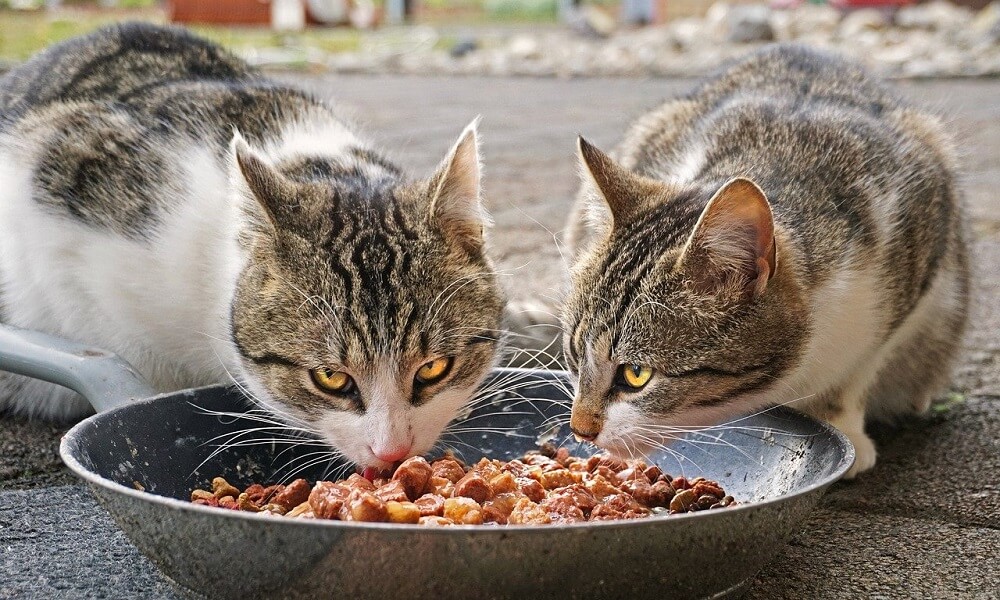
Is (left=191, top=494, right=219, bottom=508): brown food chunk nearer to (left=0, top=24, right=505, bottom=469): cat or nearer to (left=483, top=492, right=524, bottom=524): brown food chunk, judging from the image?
(left=0, top=24, right=505, bottom=469): cat

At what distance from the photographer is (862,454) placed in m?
2.38

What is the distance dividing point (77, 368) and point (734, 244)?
1252mm

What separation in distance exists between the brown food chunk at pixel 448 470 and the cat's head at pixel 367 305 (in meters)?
0.07

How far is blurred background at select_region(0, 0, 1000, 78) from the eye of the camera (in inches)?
438

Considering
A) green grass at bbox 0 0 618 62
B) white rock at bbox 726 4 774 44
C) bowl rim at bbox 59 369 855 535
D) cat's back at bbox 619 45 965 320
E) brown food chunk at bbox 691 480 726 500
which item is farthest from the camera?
white rock at bbox 726 4 774 44

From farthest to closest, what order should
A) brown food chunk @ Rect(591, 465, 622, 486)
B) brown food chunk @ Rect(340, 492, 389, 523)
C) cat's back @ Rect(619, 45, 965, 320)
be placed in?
cat's back @ Rect(619, 45, 965, 320)
brown food chunk @ Rect(591, 465, 622, 486)
brown food chunk @ Rect(340, 492, 389, 523)

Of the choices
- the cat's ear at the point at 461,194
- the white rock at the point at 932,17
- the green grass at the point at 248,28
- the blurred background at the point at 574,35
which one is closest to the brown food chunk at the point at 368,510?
the cat's ear at the point at 461,194

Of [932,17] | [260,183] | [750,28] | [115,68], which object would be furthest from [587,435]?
[932,17]

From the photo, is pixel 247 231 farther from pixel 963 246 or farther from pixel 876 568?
pixel 963 246

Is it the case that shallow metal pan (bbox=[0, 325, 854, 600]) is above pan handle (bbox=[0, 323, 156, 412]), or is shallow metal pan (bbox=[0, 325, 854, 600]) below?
above

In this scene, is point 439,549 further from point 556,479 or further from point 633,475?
point 633,475

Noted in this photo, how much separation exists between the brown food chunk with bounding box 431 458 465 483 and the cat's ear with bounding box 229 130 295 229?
0.58m

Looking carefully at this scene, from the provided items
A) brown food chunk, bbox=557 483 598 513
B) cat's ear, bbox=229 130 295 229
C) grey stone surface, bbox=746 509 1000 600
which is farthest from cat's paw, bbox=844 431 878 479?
cat's ear, bbox=229 130 295 229

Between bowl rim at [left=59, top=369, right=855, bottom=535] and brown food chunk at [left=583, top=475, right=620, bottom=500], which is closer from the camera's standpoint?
bowl rim at [left=59, top=369, right=855, bottom=535]
